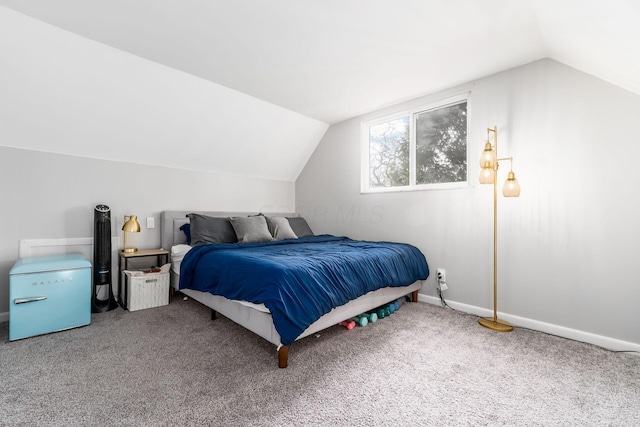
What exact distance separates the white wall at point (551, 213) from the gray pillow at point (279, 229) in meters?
1.50

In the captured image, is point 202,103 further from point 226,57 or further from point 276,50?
point 276,50

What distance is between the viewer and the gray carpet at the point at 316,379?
1403 millimetres

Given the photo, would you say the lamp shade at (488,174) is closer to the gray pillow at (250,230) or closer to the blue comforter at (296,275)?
the blue comforter at (296,275)

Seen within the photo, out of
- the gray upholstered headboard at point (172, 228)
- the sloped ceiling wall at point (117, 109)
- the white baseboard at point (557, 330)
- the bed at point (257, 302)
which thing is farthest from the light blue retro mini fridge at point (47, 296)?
the white baseboard at point (557, 330)

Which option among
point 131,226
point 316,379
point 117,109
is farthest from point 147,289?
point 316,379

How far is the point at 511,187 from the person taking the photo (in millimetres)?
2426

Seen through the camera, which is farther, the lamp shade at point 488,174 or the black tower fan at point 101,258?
the black tower fan at point 101,258

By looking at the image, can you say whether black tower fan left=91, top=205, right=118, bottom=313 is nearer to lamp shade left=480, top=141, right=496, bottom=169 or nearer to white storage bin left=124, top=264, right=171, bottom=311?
white storage bin left=124, top=264, right=171, bottom=311

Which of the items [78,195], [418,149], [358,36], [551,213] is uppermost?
[358,36]

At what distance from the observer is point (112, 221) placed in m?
3.05

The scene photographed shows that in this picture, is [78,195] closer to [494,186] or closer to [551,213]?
[494,186]

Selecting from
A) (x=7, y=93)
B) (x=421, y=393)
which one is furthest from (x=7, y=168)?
(x=421, y=393)

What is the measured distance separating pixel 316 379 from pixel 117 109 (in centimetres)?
299

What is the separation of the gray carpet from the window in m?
1.69
